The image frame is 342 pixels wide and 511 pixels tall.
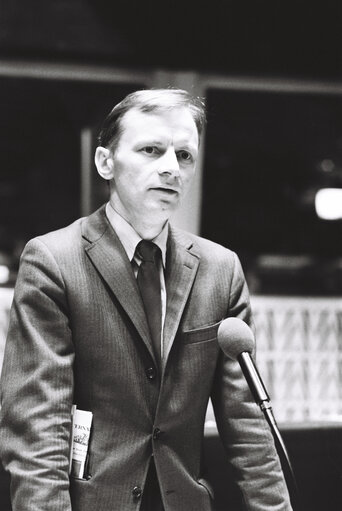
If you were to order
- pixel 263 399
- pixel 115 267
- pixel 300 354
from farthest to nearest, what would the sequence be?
pixel 300 354
pixel 115 267
pixel 263 399

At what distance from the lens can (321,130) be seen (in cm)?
632

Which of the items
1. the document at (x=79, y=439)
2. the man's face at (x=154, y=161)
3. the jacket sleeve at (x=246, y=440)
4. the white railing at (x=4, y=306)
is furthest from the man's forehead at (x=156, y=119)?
the white railing at (x=4, y=306)

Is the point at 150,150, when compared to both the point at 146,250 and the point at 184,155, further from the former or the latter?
the point at 146,250

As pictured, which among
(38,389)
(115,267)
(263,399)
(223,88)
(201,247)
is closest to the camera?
(263,399)

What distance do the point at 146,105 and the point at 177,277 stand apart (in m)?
0.41

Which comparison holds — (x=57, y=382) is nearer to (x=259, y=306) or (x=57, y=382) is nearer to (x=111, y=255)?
(x=111, y=255)

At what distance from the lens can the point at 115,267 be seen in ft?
5.25

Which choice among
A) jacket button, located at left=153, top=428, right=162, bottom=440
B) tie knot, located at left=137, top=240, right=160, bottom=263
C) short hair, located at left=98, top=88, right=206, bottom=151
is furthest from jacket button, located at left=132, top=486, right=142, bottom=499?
short hair, located at left=98, top=88, right=206, bottom=151

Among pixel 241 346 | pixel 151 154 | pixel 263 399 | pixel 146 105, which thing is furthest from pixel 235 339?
pixel 146 105

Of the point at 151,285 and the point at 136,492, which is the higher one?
the point at 151,285

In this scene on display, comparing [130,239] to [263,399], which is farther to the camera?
[130,239]

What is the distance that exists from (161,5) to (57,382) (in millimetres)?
3578

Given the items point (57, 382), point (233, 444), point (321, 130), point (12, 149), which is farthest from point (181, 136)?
point (12, 149)

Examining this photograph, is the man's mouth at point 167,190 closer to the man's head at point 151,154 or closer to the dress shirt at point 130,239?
the man's head at point 151,154
